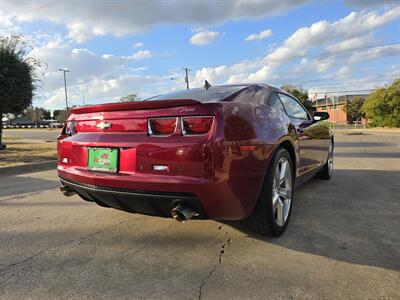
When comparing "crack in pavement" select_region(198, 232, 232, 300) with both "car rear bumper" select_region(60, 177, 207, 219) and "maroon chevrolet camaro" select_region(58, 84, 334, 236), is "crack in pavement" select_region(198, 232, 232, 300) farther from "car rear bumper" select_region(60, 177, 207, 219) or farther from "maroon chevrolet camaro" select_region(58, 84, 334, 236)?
"car rear bumper" select_region(60, 177, 207, 219)

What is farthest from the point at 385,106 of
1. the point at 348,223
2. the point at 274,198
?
the point at 274,198

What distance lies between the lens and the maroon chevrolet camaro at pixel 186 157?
2713mm

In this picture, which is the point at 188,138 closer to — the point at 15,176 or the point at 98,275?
the point at 98,275

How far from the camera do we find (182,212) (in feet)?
8.96

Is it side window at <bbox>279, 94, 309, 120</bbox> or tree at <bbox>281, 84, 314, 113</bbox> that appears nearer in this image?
side window at <bbox>279, 94, 309, 120</bbox>

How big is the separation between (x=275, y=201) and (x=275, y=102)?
3.55ft

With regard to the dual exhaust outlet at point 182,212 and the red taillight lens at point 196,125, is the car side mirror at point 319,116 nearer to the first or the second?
the red taillight lens at point 196,125

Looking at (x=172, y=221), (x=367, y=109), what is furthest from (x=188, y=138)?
(x=367, y=109)

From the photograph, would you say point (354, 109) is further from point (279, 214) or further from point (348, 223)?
point (279, 214)

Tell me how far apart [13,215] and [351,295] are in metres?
3.70

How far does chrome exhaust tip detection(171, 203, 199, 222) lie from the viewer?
8.96 ft

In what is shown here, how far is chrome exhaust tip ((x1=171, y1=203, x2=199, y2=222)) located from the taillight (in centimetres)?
144

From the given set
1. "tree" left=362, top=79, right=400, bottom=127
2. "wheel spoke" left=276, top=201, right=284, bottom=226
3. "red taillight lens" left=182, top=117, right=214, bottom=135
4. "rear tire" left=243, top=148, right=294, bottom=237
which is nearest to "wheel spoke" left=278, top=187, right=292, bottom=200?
"rear tire" left=243, top=148, right=294, bottom=237

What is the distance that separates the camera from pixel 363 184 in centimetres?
577
